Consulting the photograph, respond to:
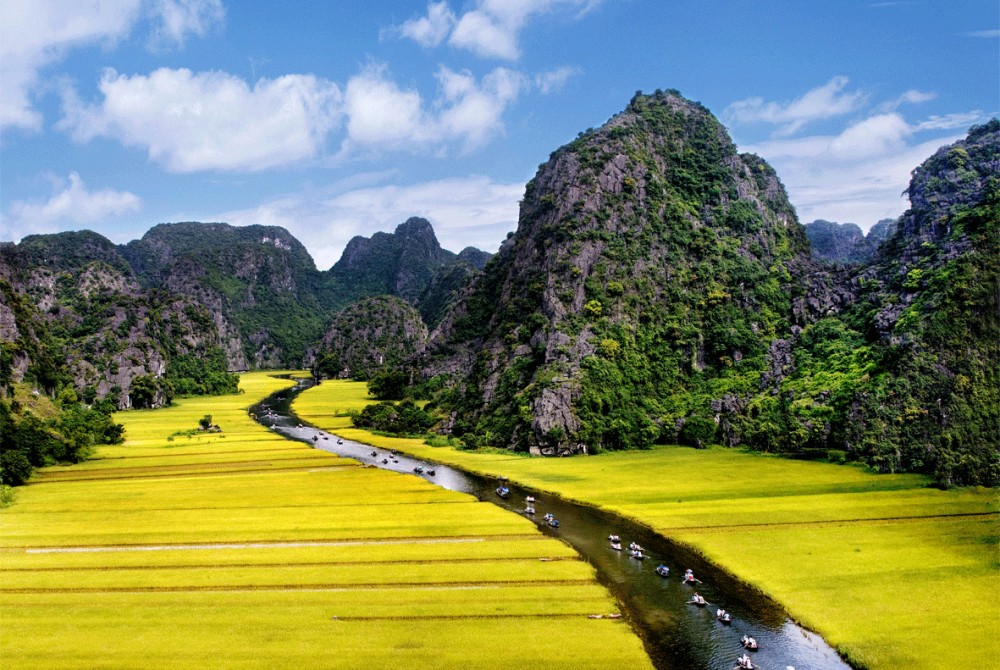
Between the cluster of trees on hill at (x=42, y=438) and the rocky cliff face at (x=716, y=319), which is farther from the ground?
the rocky cliff face at (x=716, y=319)

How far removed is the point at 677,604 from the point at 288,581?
24913 mm

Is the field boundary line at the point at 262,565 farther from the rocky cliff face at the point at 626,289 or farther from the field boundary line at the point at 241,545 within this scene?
the rocky cliff face at the point at 626,289

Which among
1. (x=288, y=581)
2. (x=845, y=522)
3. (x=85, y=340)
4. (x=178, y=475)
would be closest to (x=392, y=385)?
(x=178, y=475)

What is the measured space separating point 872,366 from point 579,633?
216 ft

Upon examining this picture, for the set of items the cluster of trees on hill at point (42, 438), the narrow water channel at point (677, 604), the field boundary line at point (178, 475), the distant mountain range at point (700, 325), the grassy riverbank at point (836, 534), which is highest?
the distant mountain range at point (700, 325)

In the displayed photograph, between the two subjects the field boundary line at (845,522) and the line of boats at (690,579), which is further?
the field boundary line at (845,522)

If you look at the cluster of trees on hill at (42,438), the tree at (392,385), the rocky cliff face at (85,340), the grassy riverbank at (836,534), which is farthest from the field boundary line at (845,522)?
the rocky cliff face at (85,340)

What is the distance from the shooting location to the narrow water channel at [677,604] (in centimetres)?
3203

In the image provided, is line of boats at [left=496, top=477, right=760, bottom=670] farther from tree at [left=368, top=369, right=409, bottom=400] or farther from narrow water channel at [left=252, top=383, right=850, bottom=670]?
tree at [left=368, top=369, right=409, bottom=400]

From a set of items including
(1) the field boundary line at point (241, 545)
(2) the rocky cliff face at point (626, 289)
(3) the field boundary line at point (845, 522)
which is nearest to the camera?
(1) the field boundary line at point (241, 545)

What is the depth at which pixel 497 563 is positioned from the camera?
43.8m

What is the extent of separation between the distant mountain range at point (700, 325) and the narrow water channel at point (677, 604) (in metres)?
31.4

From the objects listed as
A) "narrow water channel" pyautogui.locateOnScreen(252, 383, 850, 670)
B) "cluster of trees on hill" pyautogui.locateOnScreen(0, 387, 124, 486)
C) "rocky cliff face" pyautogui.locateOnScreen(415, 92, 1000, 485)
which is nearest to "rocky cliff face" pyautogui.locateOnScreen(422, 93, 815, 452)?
"rocky cliff face" pyautogui.locateOnScreen(415, 92, 1000, 485)

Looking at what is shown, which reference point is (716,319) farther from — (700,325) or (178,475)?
(178,475)
